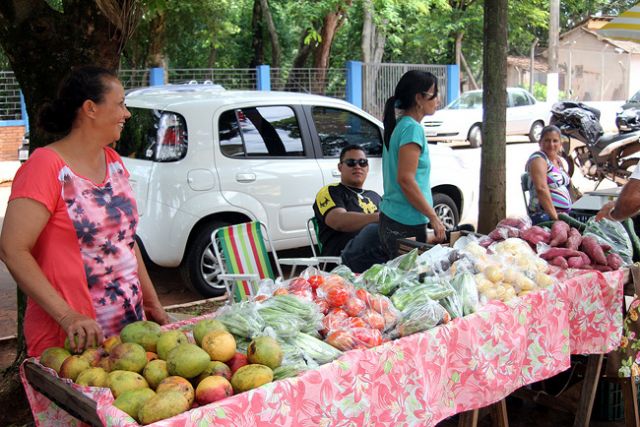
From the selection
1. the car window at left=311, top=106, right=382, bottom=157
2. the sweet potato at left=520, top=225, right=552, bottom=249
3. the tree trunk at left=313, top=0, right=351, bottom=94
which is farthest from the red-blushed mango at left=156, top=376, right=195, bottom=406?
the tree trunk at left=313, top=0, right=351, bottom=94

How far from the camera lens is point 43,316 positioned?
2648 mm

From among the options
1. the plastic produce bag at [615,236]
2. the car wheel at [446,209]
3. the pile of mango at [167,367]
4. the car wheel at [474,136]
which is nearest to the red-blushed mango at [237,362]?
the pile of mango at [167,367]

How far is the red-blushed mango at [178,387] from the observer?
2.04 meters

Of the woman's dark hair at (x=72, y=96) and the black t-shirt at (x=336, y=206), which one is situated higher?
the woman's dark hair at (x=72, y=96)

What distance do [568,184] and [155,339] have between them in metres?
4.83

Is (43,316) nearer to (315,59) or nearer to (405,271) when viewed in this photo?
(405,271)

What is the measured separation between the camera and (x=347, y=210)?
5141mm

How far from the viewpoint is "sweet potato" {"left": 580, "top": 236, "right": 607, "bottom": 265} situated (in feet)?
11.7

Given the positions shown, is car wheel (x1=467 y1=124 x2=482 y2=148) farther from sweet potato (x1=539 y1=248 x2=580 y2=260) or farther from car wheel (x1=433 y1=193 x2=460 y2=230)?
sweet potato (x1=539 y1=248 x2=580 y2=260)

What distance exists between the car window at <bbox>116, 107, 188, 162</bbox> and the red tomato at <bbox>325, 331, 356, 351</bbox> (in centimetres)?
→ 393

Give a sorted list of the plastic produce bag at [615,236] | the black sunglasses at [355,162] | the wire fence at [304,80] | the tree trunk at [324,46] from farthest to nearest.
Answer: the wire fence at [304,80], the tree trunk at [324,46], the black sunglasses at [355,162], the plastic produce bag at [615,236]

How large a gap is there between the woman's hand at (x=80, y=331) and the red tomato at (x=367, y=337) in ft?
3.02

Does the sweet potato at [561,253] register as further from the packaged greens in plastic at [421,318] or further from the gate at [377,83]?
the gate at [377,83]

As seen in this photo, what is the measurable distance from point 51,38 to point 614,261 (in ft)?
Answer: 10.7
